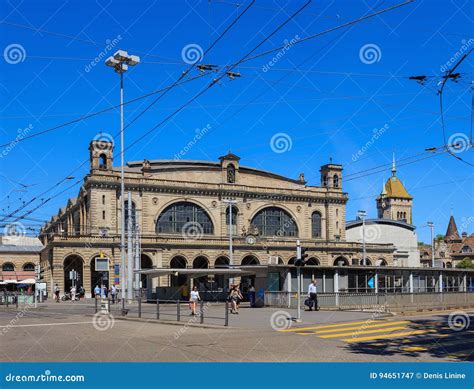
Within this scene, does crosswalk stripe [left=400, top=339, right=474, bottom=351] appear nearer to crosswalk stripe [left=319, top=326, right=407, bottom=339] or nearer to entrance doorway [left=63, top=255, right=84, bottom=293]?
crosswalk stripe [left=319, top=326, right=407, bottom=339]

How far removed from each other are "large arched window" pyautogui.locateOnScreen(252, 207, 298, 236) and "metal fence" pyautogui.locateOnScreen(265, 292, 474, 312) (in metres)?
47.5

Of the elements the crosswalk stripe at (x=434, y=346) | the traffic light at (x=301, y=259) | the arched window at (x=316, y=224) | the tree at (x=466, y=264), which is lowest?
the tree at (x=466, y=264)

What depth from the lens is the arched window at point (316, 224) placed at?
91262 millimetres

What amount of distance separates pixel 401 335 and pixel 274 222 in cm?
6927

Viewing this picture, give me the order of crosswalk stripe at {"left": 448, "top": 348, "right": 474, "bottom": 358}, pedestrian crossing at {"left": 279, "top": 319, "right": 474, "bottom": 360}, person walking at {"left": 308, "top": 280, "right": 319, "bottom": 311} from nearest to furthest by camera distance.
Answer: crosswalk stripe at {"left": 448, "top": 348, "right": 474, "bottom": 358} → pedestrian crossing at {"left": 279, "top": 319, "right": 474, "bottom": 360} → person walking at {"left": 308, "top": 280, "right": 319, "bottom": 311}

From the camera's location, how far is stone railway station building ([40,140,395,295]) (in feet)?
237

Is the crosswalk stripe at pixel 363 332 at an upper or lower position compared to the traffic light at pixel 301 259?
lower

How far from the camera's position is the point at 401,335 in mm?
18922

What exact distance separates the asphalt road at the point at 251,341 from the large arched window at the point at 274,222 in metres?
61.0

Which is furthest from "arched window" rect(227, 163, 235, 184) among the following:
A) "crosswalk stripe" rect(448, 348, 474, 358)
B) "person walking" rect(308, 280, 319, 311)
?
"crosswalk stripe" rect(448, 348, 474, 358)

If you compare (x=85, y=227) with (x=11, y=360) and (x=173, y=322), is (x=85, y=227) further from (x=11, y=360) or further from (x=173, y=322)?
(x=11, y=360)

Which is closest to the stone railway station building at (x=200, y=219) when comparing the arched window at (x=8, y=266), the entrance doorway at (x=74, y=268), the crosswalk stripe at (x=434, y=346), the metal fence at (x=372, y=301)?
the entrance doorway at (x=74, y=268)

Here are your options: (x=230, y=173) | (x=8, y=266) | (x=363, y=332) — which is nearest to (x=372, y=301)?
(x=363, y=332)

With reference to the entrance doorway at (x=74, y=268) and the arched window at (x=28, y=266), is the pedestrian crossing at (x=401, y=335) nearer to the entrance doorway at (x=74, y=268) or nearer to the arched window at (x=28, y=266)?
the entrance doorway at (x=74, y=268)
